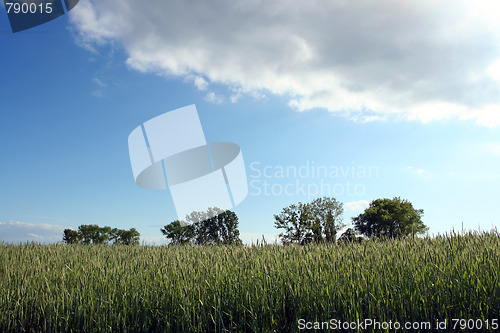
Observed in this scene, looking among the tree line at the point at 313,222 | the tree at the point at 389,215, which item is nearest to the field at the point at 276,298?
the tree line at the point at 313,222

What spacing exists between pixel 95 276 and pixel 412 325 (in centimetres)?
425

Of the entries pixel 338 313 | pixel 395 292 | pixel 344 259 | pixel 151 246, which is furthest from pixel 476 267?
pixel 151 246

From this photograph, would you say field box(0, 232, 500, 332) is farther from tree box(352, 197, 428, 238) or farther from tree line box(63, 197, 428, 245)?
tree box(352, 197, 428, 238)

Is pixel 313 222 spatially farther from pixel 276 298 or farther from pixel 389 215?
pixel 276 298

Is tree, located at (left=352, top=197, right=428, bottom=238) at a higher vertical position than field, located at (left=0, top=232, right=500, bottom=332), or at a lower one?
higher

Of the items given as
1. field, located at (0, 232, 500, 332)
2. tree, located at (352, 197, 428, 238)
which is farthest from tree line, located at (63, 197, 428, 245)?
field, located at (0, 232, 500, 332)

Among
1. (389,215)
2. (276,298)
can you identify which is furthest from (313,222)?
(276,298)

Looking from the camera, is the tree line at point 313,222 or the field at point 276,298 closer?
the field at point 276,298

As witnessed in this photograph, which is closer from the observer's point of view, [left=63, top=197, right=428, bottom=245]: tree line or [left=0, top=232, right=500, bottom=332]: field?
[left=0, top=232, right=500, bottom=332]: field

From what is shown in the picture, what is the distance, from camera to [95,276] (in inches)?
201

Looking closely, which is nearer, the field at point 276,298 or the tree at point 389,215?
the field at point 276,298

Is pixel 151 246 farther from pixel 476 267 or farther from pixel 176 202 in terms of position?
pixel 476 267

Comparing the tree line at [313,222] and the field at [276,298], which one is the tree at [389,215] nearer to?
the tree line at [313,222]

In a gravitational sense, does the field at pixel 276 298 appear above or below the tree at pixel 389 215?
below
